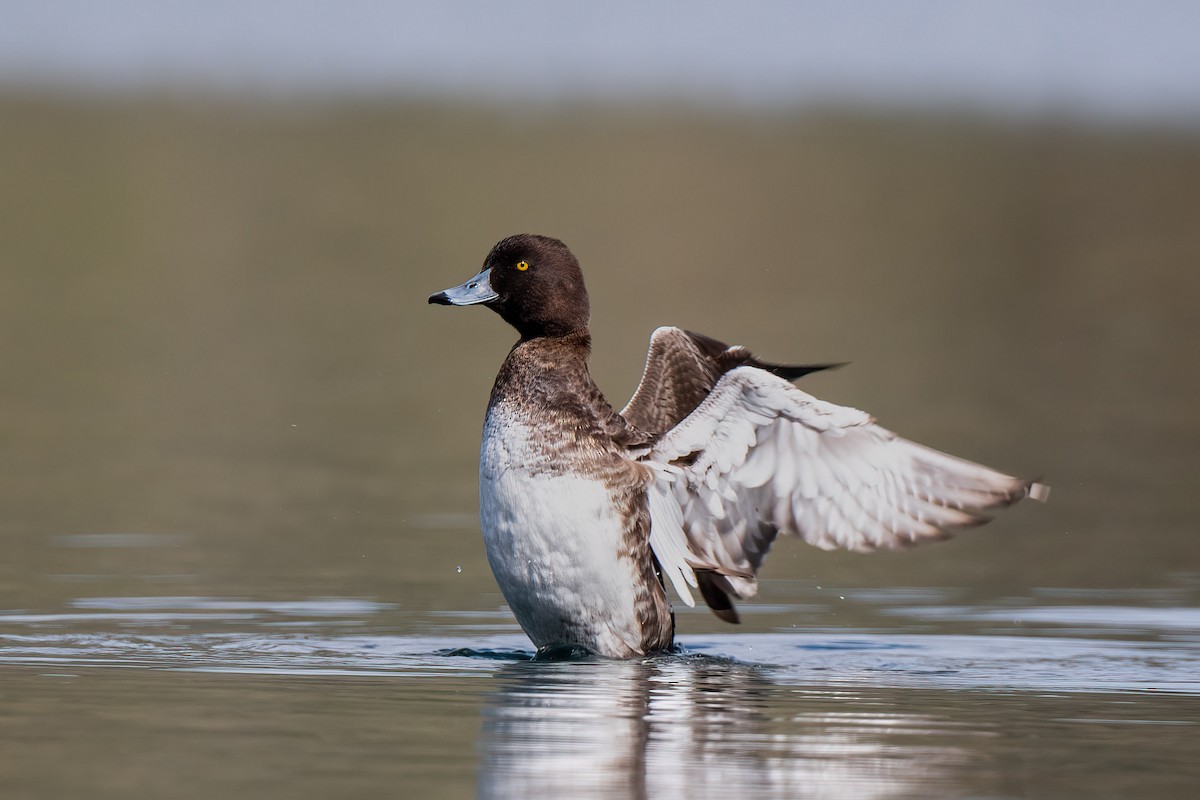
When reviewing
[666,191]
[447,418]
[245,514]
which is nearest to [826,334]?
[447,418]

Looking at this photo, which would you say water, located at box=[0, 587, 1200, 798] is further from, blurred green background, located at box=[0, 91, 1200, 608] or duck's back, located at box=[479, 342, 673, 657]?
blurred green background, located at box=[0, 91, 1200, 608]

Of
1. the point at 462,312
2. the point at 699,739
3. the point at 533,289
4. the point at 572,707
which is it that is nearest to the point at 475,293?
the point at 533,289

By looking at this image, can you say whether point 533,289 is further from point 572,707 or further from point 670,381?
point 572,707

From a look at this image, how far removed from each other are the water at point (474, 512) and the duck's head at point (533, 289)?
133 cm

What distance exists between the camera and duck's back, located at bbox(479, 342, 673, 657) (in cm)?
856

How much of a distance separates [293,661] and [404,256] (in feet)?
74.6

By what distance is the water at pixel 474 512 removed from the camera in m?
6.82

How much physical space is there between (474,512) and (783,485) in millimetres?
4173

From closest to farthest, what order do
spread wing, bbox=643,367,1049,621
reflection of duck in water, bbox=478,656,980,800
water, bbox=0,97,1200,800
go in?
reflection of duck in water, bbox=478,656,980,800 → water, bbox=0,97,1200,800 → spread wing, bbox=643,367,1049,621

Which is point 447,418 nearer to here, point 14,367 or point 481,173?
point 14,367

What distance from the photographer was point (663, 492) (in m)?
8.93

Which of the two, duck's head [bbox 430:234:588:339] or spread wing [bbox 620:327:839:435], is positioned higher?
duck's head [bbox 430:234:588:339]

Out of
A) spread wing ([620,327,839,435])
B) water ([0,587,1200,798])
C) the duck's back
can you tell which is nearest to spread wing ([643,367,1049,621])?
the duck's back

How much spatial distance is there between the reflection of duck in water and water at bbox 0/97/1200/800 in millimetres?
22
